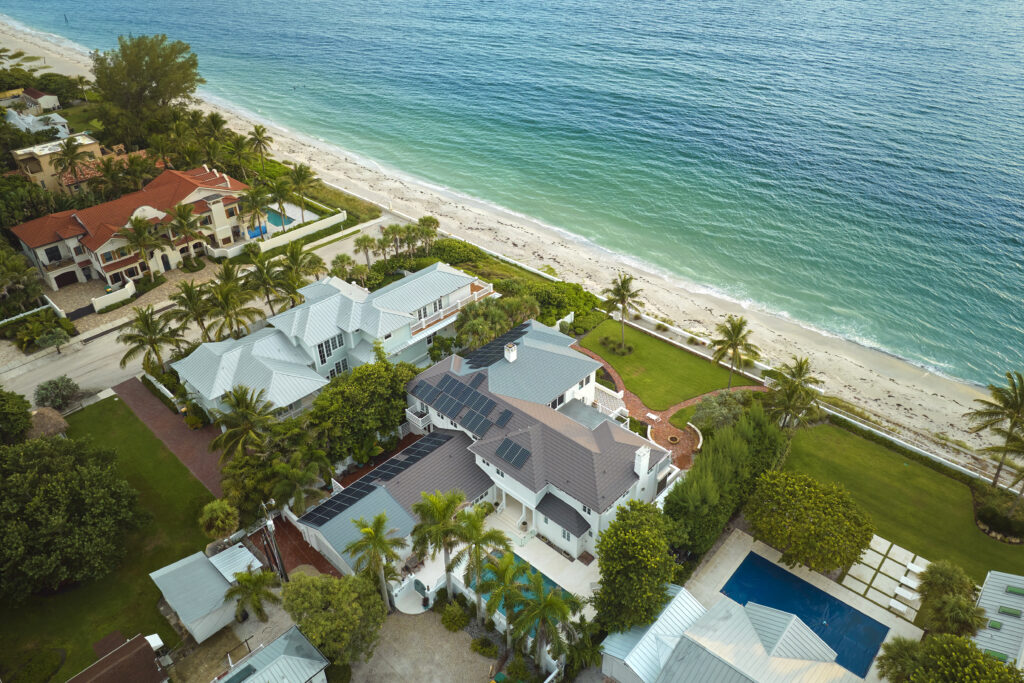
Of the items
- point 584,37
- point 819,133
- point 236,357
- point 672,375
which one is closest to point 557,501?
point 672,375

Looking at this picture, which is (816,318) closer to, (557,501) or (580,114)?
(557,501)

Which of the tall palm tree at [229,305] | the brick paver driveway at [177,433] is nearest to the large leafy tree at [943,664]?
the brick paver driveway at [177,433]

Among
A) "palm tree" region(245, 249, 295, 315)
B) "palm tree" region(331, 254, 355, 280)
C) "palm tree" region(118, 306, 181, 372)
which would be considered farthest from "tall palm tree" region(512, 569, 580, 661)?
"palm tree" region(331, 254, 355, 280)

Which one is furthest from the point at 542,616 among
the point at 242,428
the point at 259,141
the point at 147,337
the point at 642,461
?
the point at 259,141

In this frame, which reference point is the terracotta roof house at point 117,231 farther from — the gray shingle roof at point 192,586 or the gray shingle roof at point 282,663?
the gray shingle roof at point 282,663

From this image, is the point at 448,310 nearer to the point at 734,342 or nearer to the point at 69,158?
the point at 734,342

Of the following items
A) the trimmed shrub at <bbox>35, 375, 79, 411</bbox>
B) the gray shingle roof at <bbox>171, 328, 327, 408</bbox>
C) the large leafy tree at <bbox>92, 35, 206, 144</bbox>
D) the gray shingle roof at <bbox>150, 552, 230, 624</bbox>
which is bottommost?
the trimmed shrub at <bbox>35, 375, 79, 411</bbox>

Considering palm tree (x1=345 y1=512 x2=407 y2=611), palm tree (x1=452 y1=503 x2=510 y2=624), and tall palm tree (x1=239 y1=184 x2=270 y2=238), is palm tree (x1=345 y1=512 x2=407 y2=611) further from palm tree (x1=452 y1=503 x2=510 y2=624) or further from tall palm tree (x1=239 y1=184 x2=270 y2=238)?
tall palm tree (x1=239 y1=184 x2=270 y2=238)
